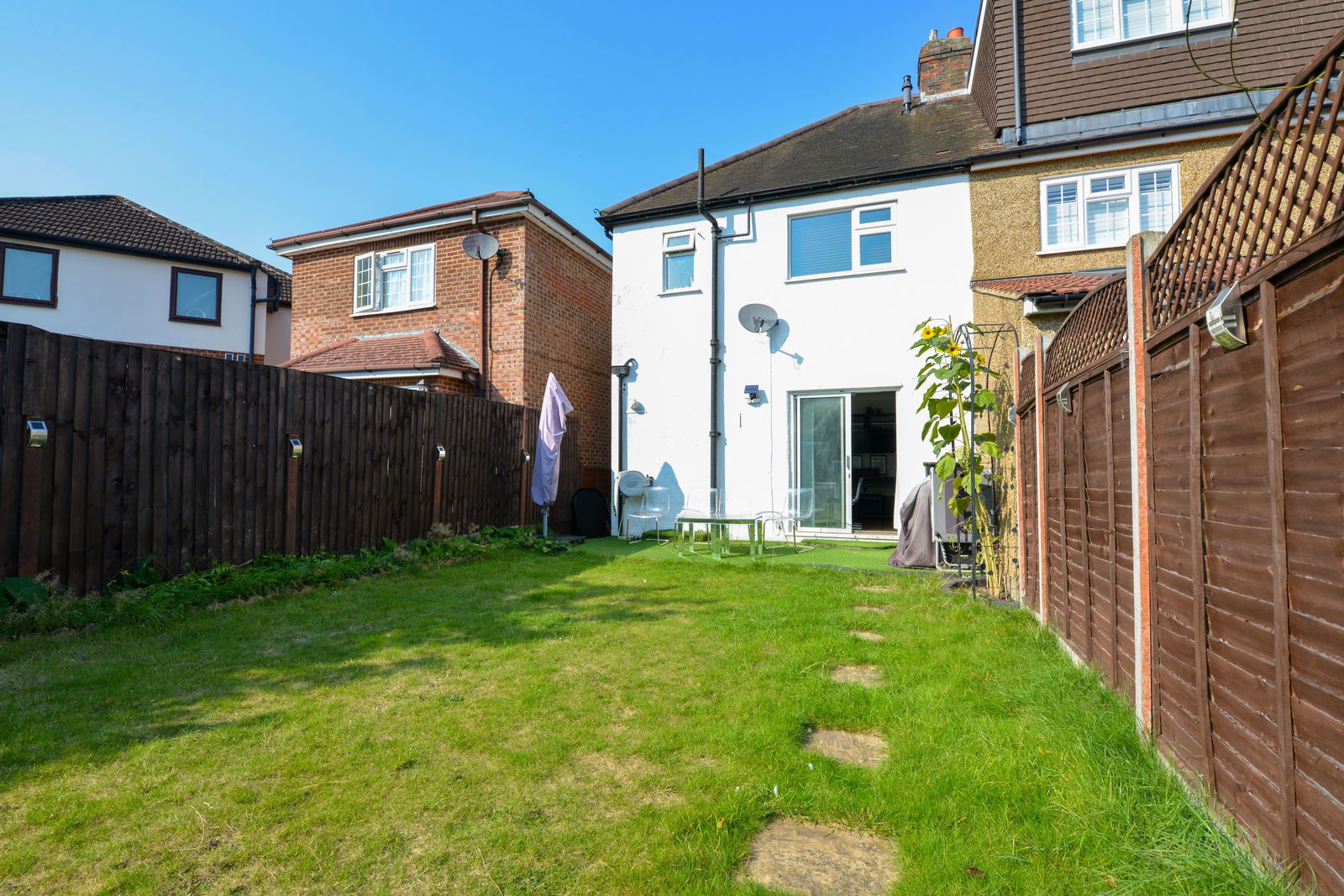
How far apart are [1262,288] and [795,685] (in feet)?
8.92

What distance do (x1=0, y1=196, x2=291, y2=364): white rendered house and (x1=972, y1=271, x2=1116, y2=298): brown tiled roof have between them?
718 inches

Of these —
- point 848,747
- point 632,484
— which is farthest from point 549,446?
point 848,747

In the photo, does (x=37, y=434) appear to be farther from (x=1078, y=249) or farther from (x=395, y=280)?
(x=1078, y=249)

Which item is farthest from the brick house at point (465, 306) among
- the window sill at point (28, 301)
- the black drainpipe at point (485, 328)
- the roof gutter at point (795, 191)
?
the window sill at point (28, 301)

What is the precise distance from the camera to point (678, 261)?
36.4 ft

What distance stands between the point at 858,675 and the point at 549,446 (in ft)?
21.5

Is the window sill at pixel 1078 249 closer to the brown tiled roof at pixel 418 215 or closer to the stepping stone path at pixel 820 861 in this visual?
the brown tiled roof at pixel 418 215

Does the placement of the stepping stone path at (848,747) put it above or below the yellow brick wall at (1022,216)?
below

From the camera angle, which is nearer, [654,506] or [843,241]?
[843,241]

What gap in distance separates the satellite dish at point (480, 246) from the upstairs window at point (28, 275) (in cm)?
1261

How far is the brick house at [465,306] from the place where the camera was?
11.9 metres

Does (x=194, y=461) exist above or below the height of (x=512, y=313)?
below

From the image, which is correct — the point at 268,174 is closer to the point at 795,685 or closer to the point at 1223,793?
the point at 795,685

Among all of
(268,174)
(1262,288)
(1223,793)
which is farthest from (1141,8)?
(268,174)
